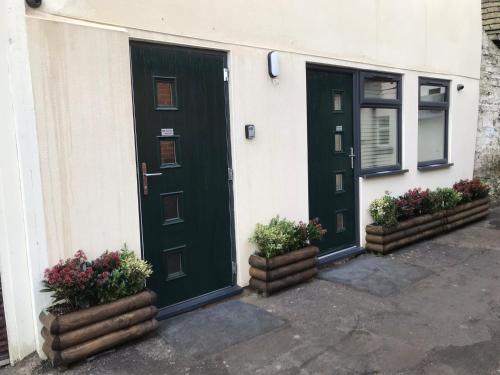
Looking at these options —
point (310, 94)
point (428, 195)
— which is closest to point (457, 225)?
point (428, 195)

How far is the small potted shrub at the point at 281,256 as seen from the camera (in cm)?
398

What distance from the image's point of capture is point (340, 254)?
5.16 meters

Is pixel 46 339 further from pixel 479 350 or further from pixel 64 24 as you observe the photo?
pixel 479 350

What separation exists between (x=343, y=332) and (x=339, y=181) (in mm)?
2293

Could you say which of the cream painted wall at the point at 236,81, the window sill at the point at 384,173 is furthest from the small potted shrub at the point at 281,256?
the window sill at the point at 384,173

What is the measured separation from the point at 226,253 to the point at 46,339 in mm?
1703

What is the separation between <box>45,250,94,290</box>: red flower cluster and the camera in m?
2.78

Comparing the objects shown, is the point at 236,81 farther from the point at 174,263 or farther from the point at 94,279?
the point at 94,279

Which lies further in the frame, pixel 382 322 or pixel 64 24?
pixel 382 322

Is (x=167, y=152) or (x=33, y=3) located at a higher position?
(x=33, y=3)

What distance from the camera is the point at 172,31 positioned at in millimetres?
3475

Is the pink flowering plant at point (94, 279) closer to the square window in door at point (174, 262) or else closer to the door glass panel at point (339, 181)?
the square window in door at point (174, 262)

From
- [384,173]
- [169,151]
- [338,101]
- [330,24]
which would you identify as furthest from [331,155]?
[169,151]

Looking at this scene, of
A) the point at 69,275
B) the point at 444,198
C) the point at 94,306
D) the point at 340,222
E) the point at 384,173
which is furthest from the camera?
the point at 444,198
